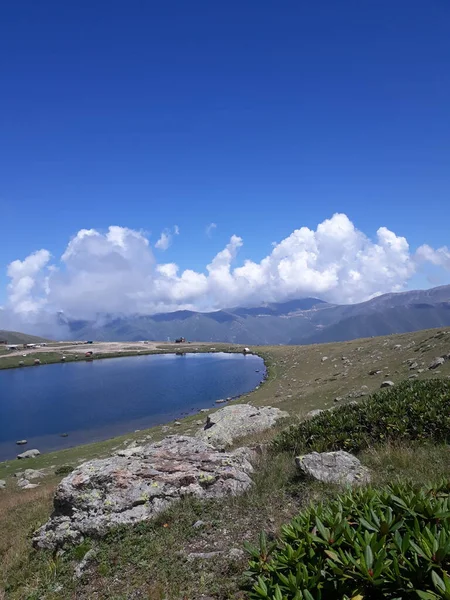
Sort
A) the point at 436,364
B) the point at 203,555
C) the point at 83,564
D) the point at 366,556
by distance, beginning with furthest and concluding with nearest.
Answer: the point at 436,364 < the point at 83,564 < the point at 203,555 < the point at 366,556

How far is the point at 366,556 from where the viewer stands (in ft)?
12.7

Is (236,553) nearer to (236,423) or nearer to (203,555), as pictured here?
(203,555)

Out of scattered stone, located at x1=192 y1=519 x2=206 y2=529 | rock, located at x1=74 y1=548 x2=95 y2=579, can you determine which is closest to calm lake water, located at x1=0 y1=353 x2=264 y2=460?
rock, located at x1=74 y1=548 x2=95 y2=579

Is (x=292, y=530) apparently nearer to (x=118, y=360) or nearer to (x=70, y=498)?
(x=70, y=498)

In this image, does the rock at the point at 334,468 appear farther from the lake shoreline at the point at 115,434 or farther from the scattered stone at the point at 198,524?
the lake shoreline at the point at 115,434

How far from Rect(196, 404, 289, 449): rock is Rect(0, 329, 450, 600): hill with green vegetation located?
7.83 m

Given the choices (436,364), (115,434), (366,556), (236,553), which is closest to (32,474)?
(115,434)

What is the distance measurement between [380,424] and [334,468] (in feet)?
12.1

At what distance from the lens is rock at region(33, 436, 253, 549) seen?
9.68m

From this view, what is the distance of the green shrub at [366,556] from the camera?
143 inches

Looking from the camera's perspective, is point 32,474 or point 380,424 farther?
point 32,474

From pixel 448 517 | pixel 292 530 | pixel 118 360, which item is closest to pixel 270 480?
pixel 292 530

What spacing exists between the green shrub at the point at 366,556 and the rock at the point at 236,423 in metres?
16.2

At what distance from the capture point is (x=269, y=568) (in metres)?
4.47
